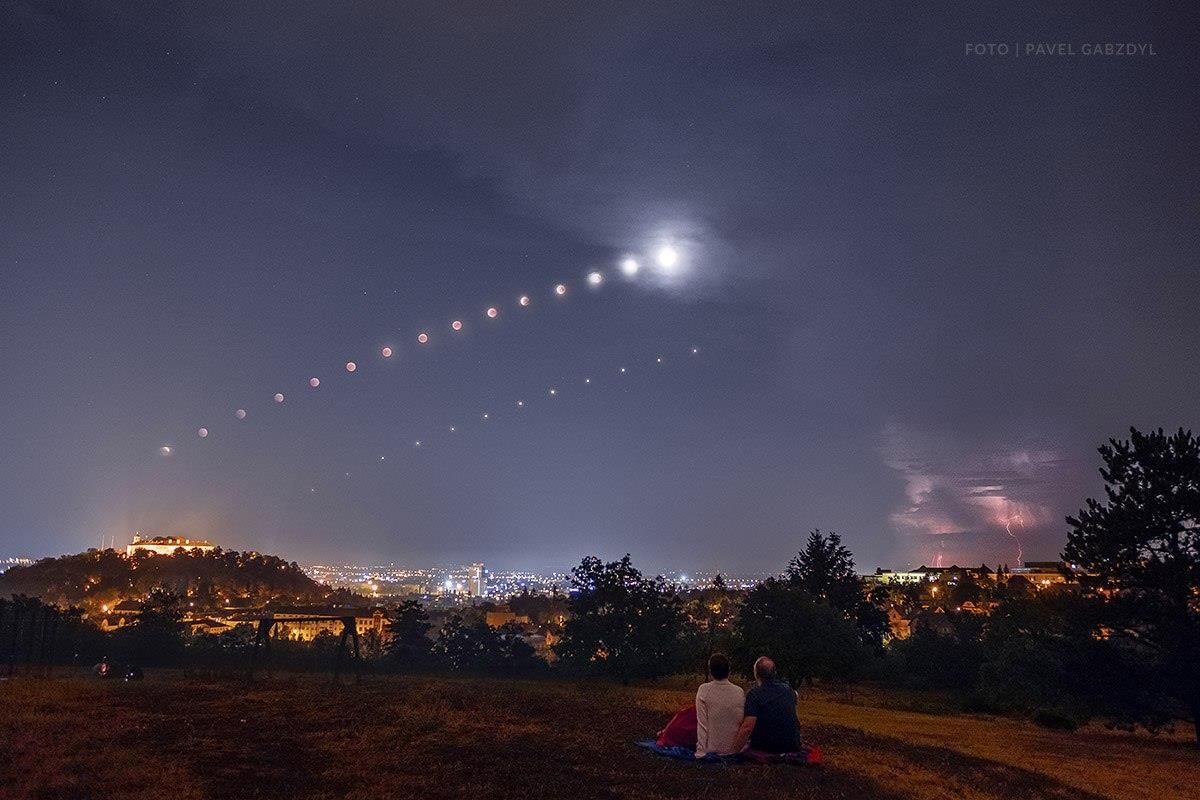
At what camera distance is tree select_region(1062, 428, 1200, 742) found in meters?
23.4

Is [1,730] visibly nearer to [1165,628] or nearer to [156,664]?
[156,664]

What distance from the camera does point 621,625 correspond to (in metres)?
35.3

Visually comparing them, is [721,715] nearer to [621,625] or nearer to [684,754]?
[684,754]

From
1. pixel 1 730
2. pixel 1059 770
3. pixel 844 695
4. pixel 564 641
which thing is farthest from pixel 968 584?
pixel 1 730

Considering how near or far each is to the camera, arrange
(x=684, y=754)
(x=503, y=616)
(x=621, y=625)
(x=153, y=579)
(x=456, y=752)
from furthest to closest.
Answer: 1. (x=503, y=616)
2. (x=153, y=579)
3. (x=621, y=625)
4. (x=456, y=752)
5. (x=684, y=754)

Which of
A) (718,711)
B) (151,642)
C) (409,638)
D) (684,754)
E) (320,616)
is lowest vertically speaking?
(409,638)

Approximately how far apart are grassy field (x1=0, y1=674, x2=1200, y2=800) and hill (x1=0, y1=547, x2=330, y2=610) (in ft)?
210

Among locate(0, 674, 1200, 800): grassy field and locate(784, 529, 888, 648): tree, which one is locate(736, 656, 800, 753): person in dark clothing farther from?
locate(784, 529, 888, 648): tree

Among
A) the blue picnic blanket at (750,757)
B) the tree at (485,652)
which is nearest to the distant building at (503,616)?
the tree at (485,652)

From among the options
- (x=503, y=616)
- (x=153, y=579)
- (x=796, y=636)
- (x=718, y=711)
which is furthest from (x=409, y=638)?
(x=503, y=616)

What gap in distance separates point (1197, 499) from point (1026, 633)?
27.5ft

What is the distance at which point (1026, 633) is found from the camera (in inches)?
1157

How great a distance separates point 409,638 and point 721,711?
36.7 meters

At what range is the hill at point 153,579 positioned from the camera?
269 feet
